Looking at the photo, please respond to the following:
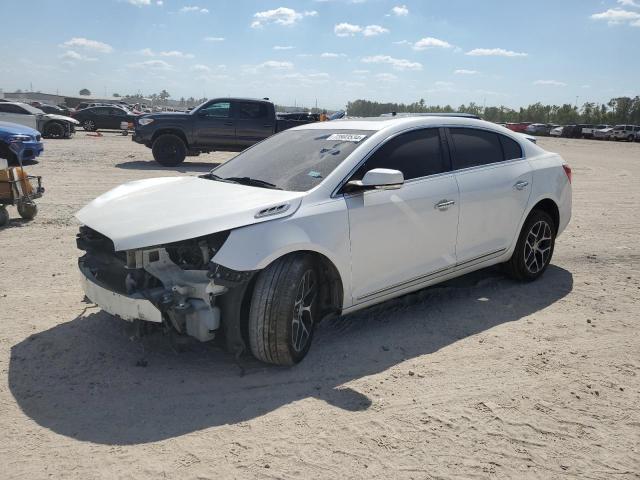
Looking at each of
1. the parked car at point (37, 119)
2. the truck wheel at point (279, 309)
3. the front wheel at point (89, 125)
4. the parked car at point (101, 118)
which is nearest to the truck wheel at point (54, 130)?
the parked car at point (37, 119)

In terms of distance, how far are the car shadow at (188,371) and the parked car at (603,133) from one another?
52029mm

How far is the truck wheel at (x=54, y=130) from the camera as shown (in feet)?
78.5

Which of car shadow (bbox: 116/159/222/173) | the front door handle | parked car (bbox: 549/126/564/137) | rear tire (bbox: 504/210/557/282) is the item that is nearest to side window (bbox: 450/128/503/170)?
the front door handle

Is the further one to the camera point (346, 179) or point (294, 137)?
point (294, 137)

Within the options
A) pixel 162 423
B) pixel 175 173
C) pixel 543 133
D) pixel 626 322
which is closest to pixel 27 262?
pixel 162 423

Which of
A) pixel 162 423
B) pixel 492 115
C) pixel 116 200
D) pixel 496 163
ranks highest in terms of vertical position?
pixel 492 115

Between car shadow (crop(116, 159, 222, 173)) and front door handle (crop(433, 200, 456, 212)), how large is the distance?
10.8 metres

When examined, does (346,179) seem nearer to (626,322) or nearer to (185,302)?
(185,302)

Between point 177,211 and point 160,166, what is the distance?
12410 mm

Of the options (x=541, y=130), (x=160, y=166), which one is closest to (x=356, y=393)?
(x=160, y=166)

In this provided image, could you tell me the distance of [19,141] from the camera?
12.3 meters

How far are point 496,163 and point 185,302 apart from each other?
3.19 meters

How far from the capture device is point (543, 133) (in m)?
58.8

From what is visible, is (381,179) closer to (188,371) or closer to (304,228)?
(304,228)
